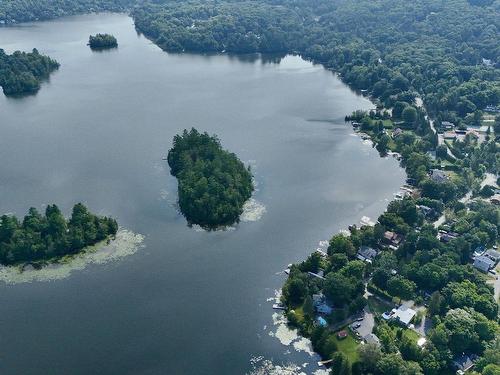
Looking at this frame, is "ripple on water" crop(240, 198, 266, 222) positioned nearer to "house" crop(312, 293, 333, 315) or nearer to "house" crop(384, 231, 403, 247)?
"house" crop(384, 231, 403, 247)

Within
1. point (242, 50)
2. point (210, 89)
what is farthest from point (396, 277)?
point (242, 50)

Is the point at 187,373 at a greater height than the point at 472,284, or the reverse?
the point at 472,284

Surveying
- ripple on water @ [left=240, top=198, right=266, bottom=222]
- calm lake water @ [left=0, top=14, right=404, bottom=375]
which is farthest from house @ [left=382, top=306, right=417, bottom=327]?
ripple on water @ [left=240, top=198, right=266, bottom=222]

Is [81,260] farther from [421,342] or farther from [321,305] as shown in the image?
[421,342]

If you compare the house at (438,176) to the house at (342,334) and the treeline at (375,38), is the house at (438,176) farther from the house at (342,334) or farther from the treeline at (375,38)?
the house at (342,334)

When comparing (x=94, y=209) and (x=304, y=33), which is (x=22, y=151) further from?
(x=304, y=33)

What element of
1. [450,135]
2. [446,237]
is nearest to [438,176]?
[446,237]

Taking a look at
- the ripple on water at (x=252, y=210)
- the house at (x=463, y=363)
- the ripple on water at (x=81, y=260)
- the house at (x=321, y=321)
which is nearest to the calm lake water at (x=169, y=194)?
the ripple on water at (x=252, y=210)
